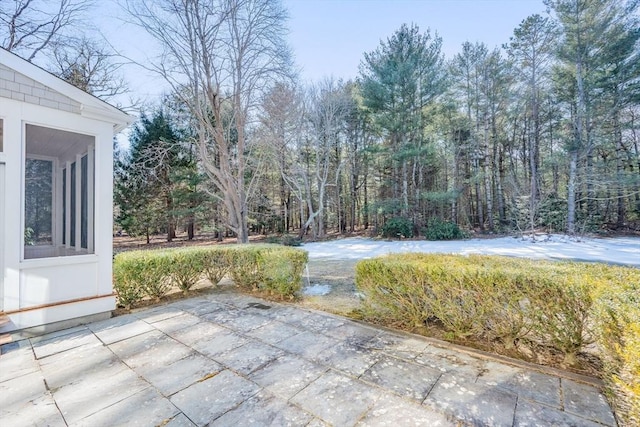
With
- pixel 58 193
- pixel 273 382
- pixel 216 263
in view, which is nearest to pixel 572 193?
pixel 216 263

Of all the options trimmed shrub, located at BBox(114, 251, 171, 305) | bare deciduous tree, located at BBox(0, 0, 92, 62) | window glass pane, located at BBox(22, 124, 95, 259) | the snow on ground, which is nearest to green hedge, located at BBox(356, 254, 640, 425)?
trimmed shrub, located at BBox(114, 251, 171, 305)

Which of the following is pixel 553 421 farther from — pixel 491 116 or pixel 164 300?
pixel 491 116

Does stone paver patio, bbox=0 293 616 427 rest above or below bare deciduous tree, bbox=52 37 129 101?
below

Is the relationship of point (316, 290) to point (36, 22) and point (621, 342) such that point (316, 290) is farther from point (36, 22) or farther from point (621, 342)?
point (36, 22)

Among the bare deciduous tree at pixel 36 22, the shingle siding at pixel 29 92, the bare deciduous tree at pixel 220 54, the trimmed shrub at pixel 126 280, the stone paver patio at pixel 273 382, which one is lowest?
the stone paver patio at pixel 273 382

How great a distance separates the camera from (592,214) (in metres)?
14.1

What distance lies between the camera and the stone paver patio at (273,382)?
182cm

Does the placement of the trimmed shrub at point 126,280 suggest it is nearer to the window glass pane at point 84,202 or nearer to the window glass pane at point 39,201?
the window glass pane at point 84,202

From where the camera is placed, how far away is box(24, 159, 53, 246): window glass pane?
4.57 metres

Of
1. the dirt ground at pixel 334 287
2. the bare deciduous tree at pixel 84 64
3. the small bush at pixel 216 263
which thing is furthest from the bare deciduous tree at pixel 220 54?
the small bush at pixel 216 263

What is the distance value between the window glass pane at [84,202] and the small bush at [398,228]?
13272 millimetres

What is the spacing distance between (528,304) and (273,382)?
2438 millimetres

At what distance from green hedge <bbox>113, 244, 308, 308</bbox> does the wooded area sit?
13.0 feet

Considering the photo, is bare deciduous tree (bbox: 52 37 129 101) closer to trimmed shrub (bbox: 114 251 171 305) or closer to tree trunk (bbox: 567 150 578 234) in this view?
trimmed shrub (bbox: 114 251 171 305)
